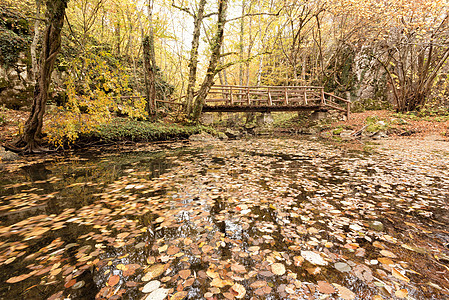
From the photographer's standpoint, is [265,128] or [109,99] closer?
[109,99]

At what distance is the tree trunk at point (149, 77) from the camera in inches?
408

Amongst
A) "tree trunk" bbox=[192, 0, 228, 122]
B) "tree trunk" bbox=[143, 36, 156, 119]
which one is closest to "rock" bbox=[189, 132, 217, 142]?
"tree trunk" bbox=[192, 0, 228, 122]

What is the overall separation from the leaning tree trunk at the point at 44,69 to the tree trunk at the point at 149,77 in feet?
17.1

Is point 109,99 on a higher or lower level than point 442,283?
higher

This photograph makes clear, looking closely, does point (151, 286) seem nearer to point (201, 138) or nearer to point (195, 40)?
point (201, 138)

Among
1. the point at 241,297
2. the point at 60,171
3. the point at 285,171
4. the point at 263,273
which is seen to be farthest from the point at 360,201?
the point at 60,171

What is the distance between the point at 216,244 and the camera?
6.55 ft

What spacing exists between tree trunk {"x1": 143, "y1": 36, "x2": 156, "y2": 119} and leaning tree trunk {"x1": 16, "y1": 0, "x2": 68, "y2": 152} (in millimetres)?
5223

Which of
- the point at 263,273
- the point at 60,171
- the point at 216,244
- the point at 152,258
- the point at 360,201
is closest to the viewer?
the point at 263,273

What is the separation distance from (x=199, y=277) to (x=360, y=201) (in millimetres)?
2792

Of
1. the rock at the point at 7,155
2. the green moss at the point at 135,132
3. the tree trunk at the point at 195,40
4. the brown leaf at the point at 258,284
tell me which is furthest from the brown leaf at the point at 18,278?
the tree trunk at the point at 195,40

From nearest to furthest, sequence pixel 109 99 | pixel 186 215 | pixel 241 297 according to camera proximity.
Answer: pixel 241 297 → pixel 186 215 → pixel 109 99

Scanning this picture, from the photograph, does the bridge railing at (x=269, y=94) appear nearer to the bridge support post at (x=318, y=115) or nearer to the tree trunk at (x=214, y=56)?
the bridge support post at (x=318, y=115)

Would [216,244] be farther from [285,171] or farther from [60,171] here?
[60,171]
